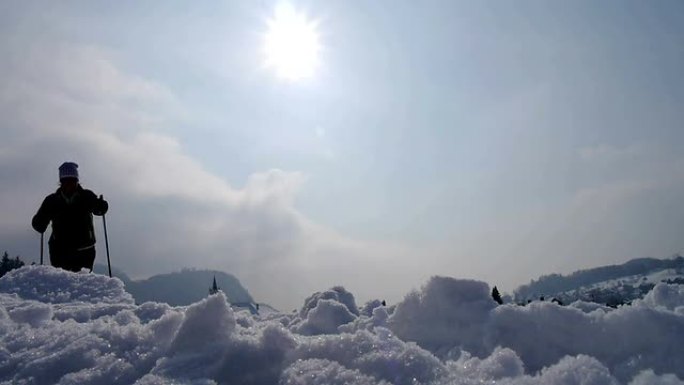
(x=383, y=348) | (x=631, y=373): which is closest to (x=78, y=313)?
(x=383, y=348)

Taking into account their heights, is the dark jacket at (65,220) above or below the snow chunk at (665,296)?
above

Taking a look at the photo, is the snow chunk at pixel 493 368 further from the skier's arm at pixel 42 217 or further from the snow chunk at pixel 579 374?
the skier's arm at pixel 42 217

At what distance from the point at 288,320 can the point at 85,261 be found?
492 cm

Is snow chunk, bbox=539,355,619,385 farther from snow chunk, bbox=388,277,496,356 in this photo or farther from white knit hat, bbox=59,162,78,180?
white knit hat, bbox=59,162,78,180

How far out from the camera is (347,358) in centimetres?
330

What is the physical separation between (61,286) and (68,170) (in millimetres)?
4091

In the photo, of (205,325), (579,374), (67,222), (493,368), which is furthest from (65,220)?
(579,374)

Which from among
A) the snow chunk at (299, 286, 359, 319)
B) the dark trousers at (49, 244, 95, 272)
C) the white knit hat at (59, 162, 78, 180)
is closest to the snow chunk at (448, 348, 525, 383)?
the snow chunk at (299, 286, 359, 319)

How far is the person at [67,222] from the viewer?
403 inches

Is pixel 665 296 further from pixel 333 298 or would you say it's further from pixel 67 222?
pixel 67 222

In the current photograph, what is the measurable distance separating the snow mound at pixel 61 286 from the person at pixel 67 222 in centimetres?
289

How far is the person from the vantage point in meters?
10.2

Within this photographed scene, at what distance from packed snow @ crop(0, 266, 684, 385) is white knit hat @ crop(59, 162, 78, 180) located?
5782mm

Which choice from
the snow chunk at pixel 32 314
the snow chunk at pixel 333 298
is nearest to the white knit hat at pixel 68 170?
the snow chunk at pixel 333 298
